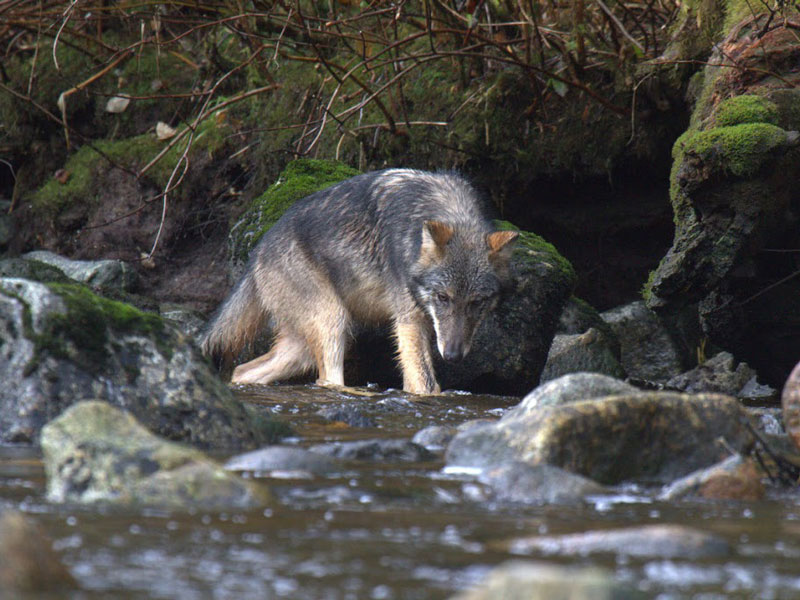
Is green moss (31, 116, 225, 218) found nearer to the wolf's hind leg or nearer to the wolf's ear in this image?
the wolf's hind leg

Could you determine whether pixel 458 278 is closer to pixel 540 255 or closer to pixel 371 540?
pixel 540 255

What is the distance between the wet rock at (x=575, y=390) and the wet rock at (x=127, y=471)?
1865mm

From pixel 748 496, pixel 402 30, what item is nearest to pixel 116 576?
pixel 748 496

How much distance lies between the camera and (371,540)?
2760 mm

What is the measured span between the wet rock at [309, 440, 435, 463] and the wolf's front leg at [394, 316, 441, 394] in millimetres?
3585

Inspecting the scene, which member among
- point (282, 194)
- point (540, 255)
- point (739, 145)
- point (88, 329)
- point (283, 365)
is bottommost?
point (283, 365)

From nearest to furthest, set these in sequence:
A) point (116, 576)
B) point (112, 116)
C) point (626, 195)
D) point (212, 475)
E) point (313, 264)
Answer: point (116, 576) < point (212, 475) < point (313, 264) < point (626, 195) < point (112, 116)

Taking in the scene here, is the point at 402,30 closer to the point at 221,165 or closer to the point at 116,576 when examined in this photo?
the point at 221,165

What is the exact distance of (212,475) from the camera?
3.16 m

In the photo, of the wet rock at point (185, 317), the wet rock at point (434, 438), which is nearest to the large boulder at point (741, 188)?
the wet rock at point (434, 438)

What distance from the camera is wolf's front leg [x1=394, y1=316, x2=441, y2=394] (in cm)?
798

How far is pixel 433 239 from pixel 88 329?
139 inches

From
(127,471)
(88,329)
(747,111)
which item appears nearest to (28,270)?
(88,329)

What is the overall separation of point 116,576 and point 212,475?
0.84 metres
